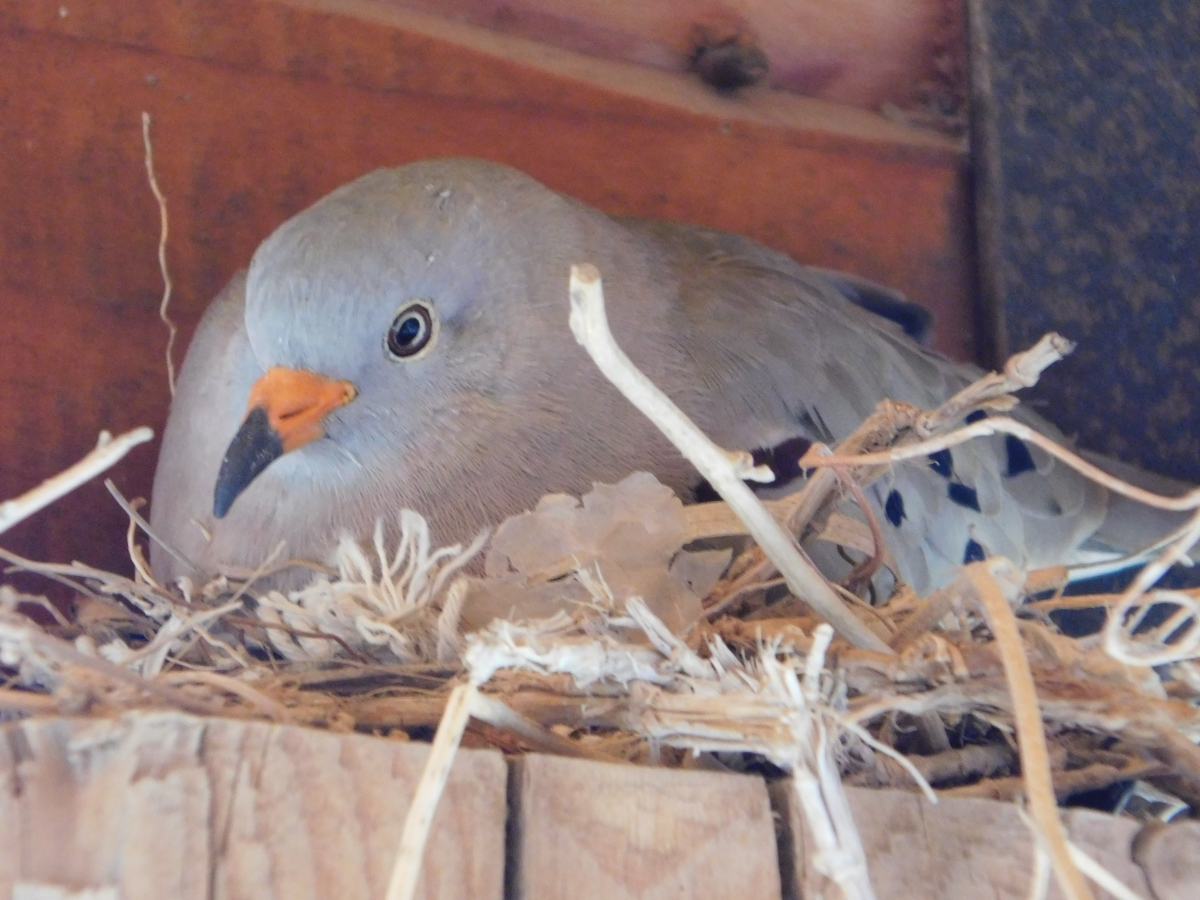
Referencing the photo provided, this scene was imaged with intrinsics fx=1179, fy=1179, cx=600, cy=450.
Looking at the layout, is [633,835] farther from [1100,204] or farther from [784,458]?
[1100,204]

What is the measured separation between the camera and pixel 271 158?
5.26 feet

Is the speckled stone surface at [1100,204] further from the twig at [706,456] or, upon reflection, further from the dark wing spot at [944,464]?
the twig at [706,456]

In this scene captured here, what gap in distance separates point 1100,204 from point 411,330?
1133 mm

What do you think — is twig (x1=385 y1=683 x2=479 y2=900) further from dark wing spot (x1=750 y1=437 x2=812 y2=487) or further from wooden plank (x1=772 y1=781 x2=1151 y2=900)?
dark wing spot (x1=750 y1=437 x2=812 y2=487)

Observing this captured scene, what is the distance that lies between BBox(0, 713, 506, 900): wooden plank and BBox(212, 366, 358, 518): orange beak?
54cm

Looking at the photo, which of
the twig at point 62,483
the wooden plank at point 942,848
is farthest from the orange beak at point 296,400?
the wooden plank at point 942,848

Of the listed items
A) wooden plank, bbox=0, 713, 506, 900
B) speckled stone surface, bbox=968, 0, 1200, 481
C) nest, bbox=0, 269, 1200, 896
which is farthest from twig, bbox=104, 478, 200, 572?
speckled stone surface, bbox=968, 0, 1200, 481

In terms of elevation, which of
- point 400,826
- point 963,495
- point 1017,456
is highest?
point 1017,456

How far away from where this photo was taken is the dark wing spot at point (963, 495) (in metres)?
1.47

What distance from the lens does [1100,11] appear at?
6.09 feet

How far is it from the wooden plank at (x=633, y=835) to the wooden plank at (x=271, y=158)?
0.92 metres

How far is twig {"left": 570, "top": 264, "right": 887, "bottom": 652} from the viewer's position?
0.63m

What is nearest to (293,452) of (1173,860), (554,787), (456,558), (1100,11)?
(456,558)

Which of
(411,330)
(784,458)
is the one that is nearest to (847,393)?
(784,458)
